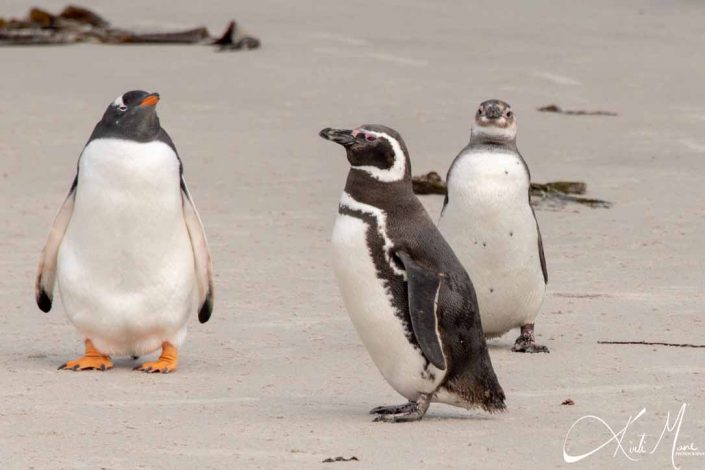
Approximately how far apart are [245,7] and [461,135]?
8.87 metres

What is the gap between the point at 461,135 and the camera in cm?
1336

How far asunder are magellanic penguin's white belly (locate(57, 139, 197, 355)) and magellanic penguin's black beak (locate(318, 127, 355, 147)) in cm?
112

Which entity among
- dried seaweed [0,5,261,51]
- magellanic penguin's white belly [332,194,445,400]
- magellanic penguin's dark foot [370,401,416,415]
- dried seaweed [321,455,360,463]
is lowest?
dried seaweed [0,5,261,51]

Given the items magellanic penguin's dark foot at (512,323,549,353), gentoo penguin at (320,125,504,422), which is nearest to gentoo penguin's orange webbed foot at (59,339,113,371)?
gentoo penguin at (320,125,504,422)

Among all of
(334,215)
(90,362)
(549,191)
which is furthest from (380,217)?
(549,191)

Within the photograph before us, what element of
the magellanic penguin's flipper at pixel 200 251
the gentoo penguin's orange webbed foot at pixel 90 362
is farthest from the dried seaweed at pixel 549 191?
the gentoo penguin's orange webbed foot at pixel 90 362

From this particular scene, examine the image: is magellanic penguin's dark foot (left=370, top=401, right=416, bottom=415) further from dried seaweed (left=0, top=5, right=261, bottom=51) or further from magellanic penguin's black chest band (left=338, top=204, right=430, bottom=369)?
dried seaweed (left=0, top=5, right=261, bottom=51)

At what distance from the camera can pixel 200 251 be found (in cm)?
693

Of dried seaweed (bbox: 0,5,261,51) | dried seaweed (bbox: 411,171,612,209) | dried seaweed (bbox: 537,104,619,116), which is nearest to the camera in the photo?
dried seaweed (bbox: 411,171,612,209)

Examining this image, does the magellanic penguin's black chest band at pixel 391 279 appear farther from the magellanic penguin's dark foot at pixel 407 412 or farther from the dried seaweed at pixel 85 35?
the dried seaweed at pixel 85 35

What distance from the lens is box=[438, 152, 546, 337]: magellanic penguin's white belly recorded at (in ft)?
23.9

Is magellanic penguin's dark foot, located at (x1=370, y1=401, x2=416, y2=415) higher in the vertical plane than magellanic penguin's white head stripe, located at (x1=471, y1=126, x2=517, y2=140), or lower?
lower

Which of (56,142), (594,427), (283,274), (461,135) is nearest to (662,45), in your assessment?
(461,135)

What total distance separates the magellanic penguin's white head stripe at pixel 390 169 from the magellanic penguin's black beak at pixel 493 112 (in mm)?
1545
